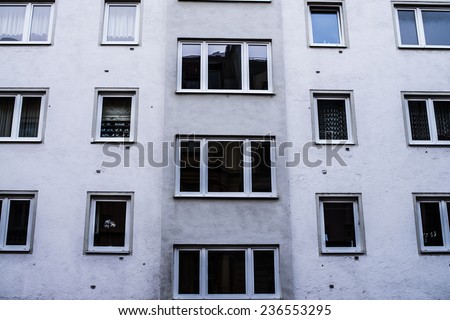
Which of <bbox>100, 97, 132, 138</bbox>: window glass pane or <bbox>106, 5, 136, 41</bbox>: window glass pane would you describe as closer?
<bbox>100, 97, 132, 138</bbox>: window glass pane

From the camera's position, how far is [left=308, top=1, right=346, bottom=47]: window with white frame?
14039 mm

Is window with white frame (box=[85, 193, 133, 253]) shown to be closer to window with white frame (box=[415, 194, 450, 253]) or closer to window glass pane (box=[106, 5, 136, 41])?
window glass pane (box=[106, 5, 136, 41])

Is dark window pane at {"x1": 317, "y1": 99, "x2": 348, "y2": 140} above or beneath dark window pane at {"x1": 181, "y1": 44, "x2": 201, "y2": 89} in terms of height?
beneath

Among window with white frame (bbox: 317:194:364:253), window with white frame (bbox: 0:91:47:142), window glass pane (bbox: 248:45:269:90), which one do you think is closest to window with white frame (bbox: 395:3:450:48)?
window glass pane (bbox: 248:45:269:90)

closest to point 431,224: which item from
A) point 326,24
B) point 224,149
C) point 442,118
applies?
point 442,118

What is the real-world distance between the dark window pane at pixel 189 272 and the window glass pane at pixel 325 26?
7690 millimetres

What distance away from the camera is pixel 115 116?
43.3 ft

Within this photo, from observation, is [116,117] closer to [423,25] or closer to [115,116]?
[115,116]

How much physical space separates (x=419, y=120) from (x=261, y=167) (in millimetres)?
5059

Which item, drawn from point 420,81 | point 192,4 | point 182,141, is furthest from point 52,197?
point 420,81

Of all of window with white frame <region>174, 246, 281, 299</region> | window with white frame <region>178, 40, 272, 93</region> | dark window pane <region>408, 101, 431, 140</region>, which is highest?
window with white frame <region>178, 40, 272, 93</region>

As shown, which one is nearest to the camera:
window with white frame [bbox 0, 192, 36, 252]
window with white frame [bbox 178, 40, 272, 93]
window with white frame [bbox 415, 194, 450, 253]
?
window with white frame [bbox 0, 192, 36, 252]

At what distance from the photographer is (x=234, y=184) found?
41.7 ft

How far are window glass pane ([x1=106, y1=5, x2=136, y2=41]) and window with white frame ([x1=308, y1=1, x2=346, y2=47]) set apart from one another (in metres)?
5.68
